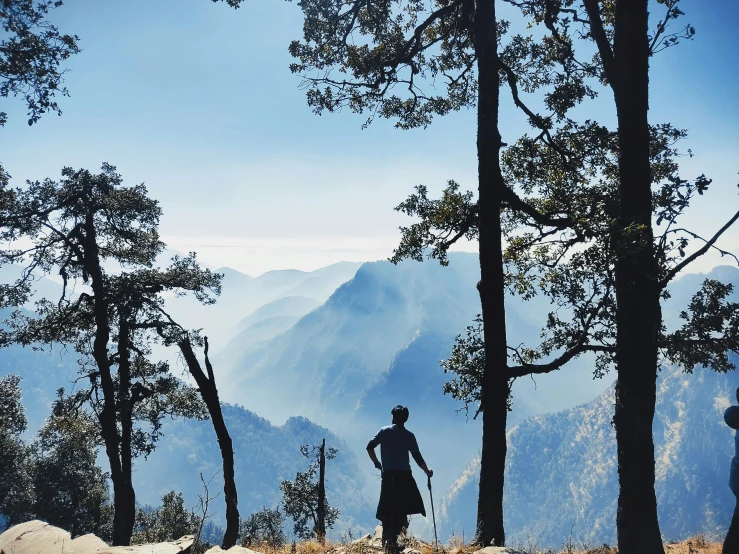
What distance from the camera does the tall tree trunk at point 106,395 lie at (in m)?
16.2

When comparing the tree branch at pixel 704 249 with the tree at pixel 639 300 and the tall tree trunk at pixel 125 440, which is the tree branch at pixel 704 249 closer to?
the tree at pixel 639 300

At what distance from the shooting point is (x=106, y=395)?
53.1 ft

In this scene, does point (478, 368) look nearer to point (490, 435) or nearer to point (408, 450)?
point (490, 435)

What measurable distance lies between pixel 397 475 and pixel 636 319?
5283mm

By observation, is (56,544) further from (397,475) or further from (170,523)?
(170,523)

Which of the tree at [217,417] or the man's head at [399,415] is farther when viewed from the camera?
the tree at [217,417]

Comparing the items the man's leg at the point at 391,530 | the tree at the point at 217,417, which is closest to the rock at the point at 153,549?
the man's leg at the point at 391,530

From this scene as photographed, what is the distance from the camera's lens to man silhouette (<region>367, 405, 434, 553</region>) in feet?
29.9

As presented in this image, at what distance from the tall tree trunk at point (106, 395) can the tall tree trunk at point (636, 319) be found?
1558cm

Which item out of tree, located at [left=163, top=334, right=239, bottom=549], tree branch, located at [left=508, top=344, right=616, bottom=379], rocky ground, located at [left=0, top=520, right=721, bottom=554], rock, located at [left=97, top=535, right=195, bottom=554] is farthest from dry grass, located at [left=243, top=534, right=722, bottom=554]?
tree, located at [left=163, top=334, right=239, bottom=549]

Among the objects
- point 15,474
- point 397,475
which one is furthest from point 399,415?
point 15,474

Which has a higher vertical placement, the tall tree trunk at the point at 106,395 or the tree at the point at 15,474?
the tall tree trunk at the point at 106,395

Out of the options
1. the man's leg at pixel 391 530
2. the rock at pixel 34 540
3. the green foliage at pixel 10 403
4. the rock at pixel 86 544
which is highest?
the green foliage at pixel 10 403

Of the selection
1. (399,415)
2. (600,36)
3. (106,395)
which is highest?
(600,36)
